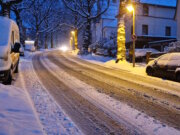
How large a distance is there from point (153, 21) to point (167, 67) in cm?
2365

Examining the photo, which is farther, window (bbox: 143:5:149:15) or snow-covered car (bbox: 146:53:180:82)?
window (bbox: 143:5:149:15)

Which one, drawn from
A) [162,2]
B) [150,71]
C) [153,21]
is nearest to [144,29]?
[153,21]

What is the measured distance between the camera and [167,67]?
1280 centimetres

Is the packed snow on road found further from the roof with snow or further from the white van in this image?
the roof with snow

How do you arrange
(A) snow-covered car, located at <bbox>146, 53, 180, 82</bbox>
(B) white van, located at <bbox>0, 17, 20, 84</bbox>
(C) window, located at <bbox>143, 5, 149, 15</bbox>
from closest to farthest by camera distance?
(B) white van, located at <bbox>0, 17, 20, 84</bbox> → (A) snow-covered car, located at <bbox>146, 53, 180, 82</bbox> → (C) window, located at <bbox>143, 5, 149, 15</bbox>

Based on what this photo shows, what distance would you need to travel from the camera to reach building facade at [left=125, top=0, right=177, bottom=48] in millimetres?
34031

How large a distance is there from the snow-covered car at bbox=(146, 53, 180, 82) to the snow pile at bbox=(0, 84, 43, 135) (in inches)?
335

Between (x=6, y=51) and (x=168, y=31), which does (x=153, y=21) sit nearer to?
(x=168, y=31)

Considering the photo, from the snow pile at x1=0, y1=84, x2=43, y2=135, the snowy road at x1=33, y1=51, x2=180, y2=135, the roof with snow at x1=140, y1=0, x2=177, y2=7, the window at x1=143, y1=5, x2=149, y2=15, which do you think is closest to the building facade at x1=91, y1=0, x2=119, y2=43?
the window at x1=143, y1=5, x2=149, y2=15

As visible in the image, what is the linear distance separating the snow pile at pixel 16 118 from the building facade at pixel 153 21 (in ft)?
96.2

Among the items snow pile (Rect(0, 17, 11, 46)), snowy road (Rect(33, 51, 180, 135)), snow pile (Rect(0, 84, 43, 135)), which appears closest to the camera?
snow pile (Rect(0, 84, 43, 135))

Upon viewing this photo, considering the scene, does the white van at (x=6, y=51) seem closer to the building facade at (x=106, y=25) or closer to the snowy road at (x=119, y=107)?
the snowy road at (x=119, y=107)

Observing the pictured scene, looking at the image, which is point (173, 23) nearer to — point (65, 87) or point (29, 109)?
point (65, 87)

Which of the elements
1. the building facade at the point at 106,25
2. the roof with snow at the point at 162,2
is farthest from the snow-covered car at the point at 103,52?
the building facade at the point at 106,25
